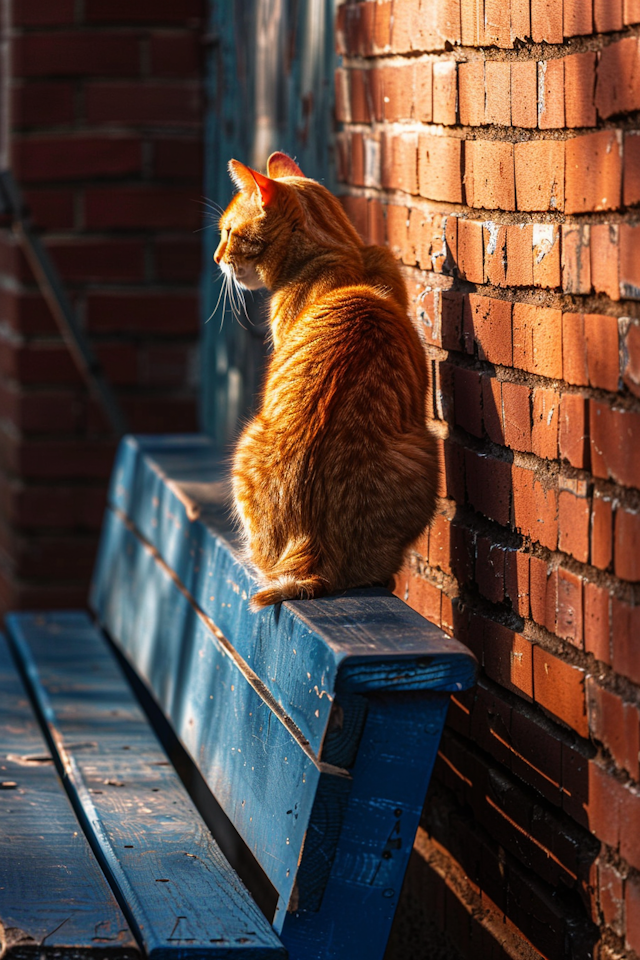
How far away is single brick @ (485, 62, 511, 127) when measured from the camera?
1.86m

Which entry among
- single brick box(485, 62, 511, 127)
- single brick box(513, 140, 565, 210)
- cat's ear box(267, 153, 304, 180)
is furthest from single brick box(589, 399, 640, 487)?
cat's ear box(267, 153, 304, 180)

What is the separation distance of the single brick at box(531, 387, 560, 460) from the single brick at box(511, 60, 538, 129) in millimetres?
405

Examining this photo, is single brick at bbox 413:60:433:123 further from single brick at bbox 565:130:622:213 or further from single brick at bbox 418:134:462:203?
single brick at bbox 565:130:622:213

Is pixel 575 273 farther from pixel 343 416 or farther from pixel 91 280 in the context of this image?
pixel 91 280

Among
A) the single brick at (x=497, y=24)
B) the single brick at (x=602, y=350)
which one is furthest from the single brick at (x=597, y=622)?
the single brick at (x=497, y=24)

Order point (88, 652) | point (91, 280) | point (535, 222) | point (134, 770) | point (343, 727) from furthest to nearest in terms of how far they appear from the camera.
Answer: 1. point (91, 280)
2. point (88, 652)
3. point (134, 770)
4. point (535, 222)
5. point (343, 727)

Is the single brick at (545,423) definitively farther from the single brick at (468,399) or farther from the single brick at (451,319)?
the single brick at (451,319)

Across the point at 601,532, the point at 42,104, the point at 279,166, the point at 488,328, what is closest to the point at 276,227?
the point at 279,166

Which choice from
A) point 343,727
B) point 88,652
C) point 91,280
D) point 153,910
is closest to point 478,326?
point 343,727

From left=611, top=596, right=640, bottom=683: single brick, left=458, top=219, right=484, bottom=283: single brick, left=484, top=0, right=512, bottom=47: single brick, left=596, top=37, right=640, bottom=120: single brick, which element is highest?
left=484, top=0, right=512, bottom=47: single brick

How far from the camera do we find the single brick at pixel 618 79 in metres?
1.48

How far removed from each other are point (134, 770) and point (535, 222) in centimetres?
130

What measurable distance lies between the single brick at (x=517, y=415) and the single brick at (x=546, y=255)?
0.17m

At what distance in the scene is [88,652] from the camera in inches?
125
